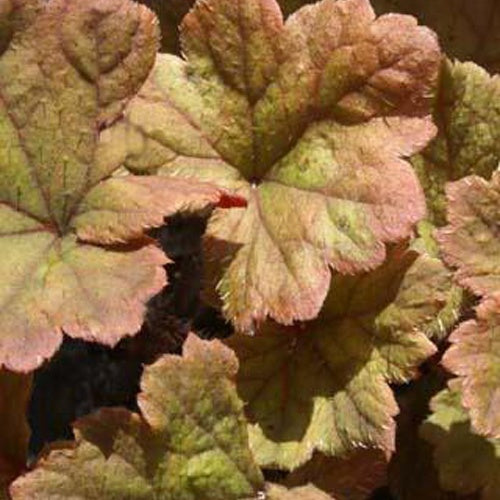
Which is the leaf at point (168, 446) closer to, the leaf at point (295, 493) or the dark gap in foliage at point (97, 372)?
the leaf at point (295, 493)

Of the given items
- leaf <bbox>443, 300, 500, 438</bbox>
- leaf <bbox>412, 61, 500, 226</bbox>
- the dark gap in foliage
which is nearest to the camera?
leaf <bbox>443, 300, 500, 438</bbox>

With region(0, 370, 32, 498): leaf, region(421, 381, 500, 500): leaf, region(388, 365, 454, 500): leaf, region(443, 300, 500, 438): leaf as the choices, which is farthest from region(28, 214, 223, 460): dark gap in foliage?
region(443, 300, 500, 438): leaf

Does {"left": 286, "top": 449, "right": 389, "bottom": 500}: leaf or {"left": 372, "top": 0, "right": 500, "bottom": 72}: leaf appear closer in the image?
{"left": 286, "top": 449, "right": 389, "bottom": 500}: leaf

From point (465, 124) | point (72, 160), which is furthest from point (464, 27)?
point (72, 160)

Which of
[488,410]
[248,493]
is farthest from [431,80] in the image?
[248,493]

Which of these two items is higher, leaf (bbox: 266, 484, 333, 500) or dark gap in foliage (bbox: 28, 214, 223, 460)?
leaf (bbox: 266, 484, 333, 500)

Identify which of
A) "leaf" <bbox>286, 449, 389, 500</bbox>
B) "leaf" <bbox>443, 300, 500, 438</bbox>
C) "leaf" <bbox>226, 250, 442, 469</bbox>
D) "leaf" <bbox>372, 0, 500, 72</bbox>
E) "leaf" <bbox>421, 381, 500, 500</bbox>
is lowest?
"leaf" <bbox>286, 449, 389, 500</bbox>

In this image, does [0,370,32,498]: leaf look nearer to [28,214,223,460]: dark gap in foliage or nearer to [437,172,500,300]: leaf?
[28,214,223,460]: dark gap in foliage

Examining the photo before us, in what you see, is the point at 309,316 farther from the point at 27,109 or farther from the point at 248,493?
the point at 27,109
